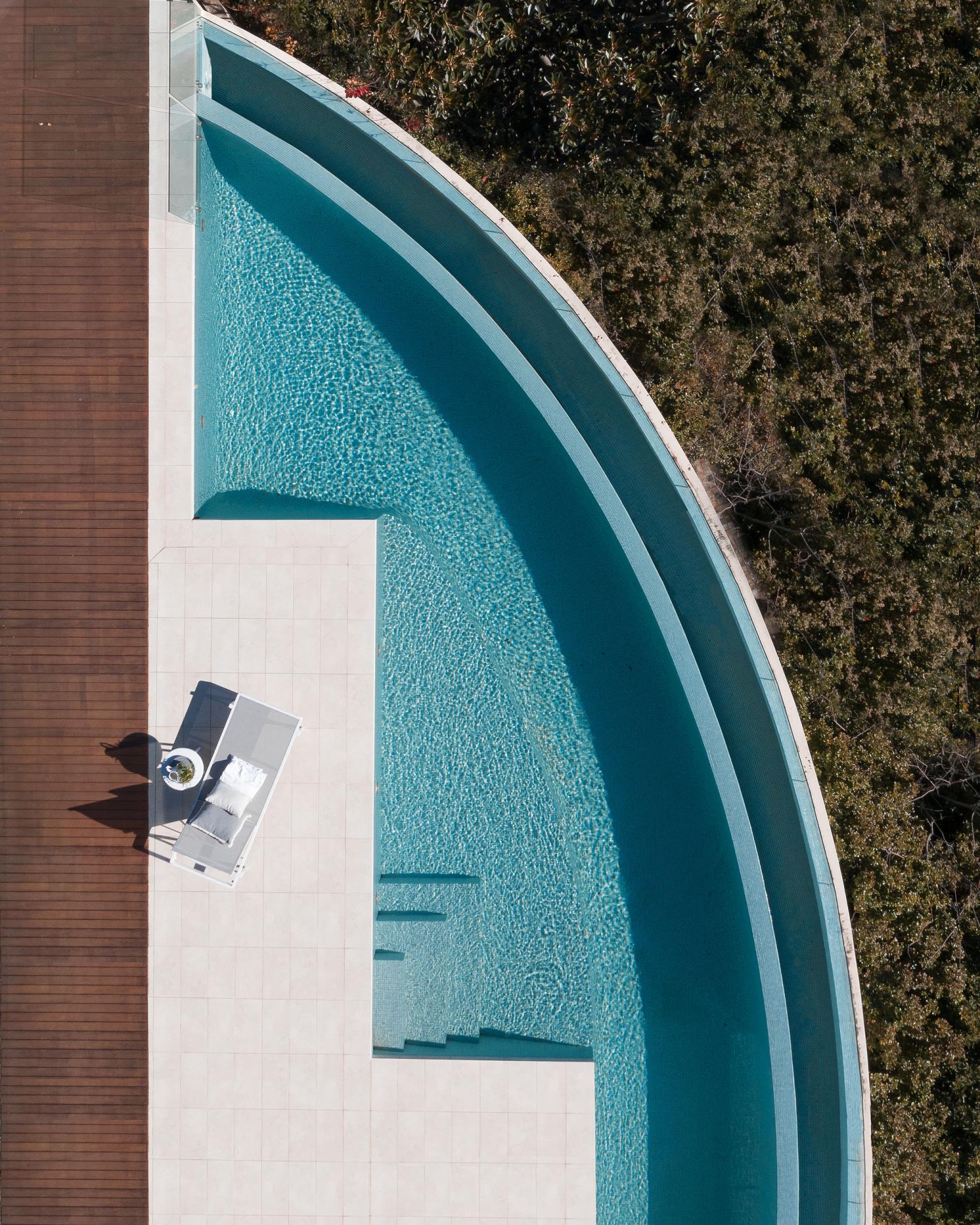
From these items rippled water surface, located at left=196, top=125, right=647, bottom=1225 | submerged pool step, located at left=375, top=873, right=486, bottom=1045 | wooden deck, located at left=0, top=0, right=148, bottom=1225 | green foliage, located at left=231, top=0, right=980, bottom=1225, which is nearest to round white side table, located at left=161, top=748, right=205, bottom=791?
wooden deck, located at left=0, top=0, right=148, bottom=1225

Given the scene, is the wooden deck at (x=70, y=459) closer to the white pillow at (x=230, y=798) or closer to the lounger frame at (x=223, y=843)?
the lounger frame at (x=223, y=843)

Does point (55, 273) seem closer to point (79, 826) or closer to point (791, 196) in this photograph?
point (79, 826)

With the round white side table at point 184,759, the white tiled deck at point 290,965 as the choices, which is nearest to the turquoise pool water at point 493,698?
the white tiled deck at point 290,965

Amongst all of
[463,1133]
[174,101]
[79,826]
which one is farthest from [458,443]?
[463,1133]

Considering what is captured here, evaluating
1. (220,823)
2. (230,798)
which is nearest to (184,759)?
(230,798)

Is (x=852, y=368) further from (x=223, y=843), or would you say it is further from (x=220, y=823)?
(x=223, y=843)

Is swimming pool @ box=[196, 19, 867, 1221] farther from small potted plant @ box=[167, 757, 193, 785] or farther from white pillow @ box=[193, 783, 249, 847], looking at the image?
small potted plant @ box=[167, 757, 193, 785]
